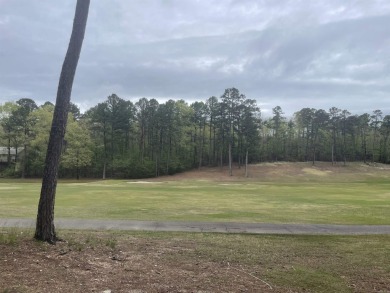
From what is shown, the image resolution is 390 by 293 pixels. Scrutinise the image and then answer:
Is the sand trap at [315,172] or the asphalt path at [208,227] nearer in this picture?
the asphalt path at [208,227]

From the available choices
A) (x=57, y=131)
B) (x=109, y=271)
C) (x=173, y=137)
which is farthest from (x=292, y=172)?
(x=109, y=271)

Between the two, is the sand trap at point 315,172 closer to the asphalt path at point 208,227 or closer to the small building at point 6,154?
the small building at point 6,154

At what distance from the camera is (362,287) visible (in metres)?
6.62

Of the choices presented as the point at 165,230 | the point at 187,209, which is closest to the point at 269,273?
the point at 165,230

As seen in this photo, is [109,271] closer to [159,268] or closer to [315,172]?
[159,268]

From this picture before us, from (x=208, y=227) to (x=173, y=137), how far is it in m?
83.6

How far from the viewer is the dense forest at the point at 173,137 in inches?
3260

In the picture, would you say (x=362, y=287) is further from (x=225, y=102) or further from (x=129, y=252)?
(x=225, y=102)

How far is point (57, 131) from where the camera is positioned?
8.15 meters

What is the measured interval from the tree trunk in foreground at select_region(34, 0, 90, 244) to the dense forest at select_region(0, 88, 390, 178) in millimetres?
75940

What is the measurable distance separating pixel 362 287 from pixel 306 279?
0.96 metres

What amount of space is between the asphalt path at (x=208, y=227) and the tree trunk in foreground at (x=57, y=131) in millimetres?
4314

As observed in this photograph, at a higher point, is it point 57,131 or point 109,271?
point 57,131

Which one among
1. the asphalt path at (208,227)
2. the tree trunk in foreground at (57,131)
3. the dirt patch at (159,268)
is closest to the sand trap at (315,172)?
the asphalt path at (208,227)
